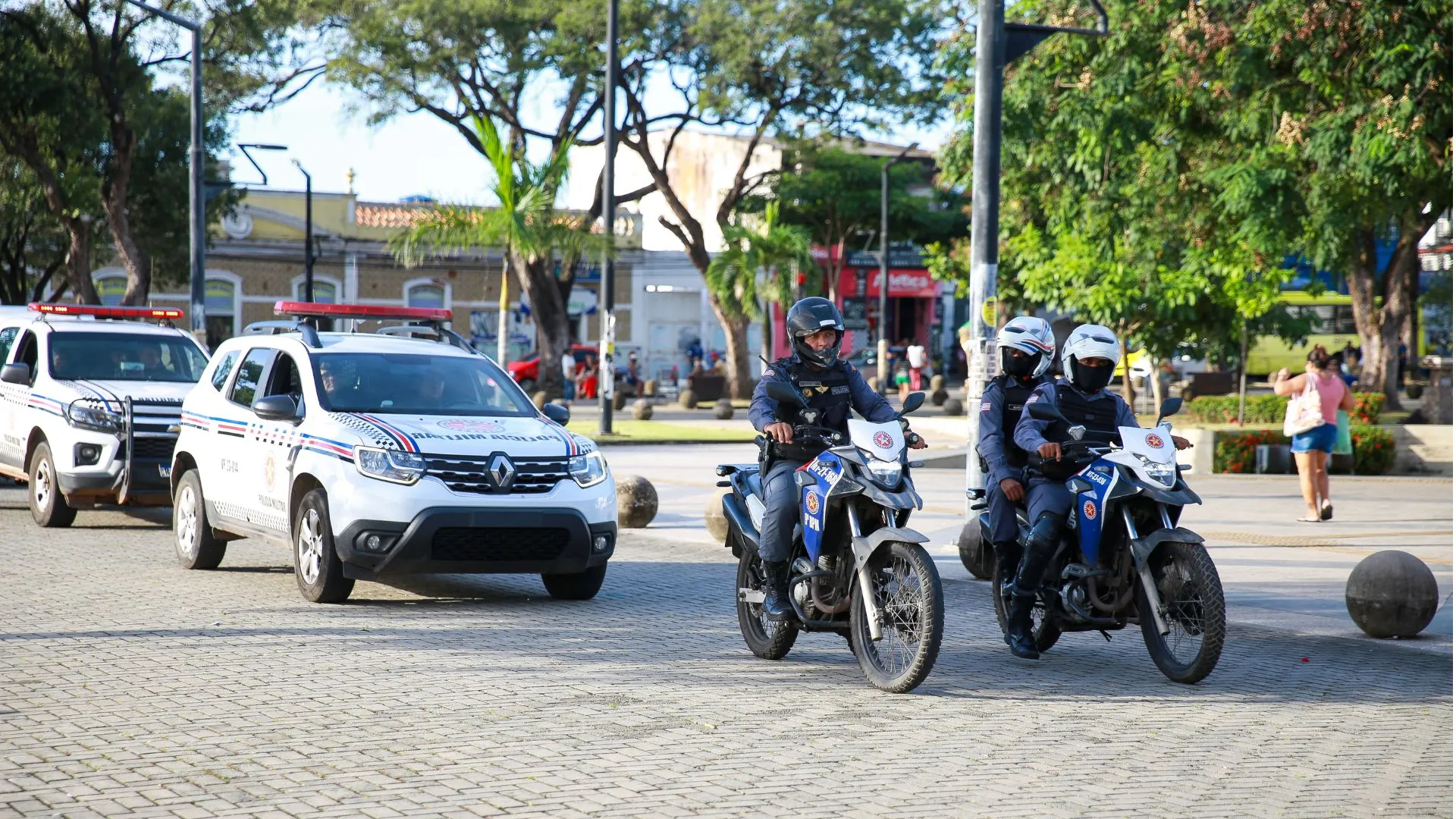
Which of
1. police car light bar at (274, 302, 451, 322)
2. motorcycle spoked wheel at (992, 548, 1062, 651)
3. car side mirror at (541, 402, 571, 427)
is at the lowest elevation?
motorcycle spoked wheel at (992, 548, 1062, 651)

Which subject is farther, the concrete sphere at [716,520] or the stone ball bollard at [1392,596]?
the concrete sphere at [716,520]

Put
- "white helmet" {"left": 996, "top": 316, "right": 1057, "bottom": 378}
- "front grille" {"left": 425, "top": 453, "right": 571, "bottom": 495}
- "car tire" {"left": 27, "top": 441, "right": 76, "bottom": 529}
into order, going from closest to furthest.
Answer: "white helmet" {"left": 996, "top": 316, "right": 1057, "bottom": 378}, "front grille" {"left": 425, "top": 453, "right": 571, "bottom": 495}, "car tire" {"left": 27, "top": 441, "right": 76, "bottom": 529}

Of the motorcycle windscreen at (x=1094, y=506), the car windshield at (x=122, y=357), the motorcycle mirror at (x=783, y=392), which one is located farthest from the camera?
the car windshield at (x=122, y=357)

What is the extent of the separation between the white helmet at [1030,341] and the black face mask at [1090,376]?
31 cm

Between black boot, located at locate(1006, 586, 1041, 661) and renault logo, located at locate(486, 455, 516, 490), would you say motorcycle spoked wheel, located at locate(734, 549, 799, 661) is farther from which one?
renault logo, located at locate(486, 455, 516, 490)

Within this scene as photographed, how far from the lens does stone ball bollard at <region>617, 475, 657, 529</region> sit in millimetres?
14625

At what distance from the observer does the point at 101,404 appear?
45.9 feet

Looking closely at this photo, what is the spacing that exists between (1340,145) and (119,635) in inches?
641

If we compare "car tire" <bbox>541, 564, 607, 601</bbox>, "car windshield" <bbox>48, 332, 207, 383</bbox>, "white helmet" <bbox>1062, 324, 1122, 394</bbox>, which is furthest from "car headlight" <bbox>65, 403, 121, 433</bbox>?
"white helmet" <bbox>1062, 324, 1122, 394</bbox>

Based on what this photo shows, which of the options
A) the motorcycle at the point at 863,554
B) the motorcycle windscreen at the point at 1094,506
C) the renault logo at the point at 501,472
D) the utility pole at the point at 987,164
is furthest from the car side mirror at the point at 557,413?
the motorcycle windscreen at the point at 1094,506

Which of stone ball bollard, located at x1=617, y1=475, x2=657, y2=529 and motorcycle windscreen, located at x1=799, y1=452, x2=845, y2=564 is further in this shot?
stone ball bollard, located at x1=617, y1=475, x2=657, y2=529

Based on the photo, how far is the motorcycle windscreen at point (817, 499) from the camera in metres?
7.63

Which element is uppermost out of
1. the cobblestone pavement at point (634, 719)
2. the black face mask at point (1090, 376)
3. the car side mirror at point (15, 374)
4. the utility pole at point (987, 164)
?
the utility pole at point (987, 164)

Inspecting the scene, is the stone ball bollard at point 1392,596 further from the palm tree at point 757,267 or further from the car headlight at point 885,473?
the palm tree at point 757,267
